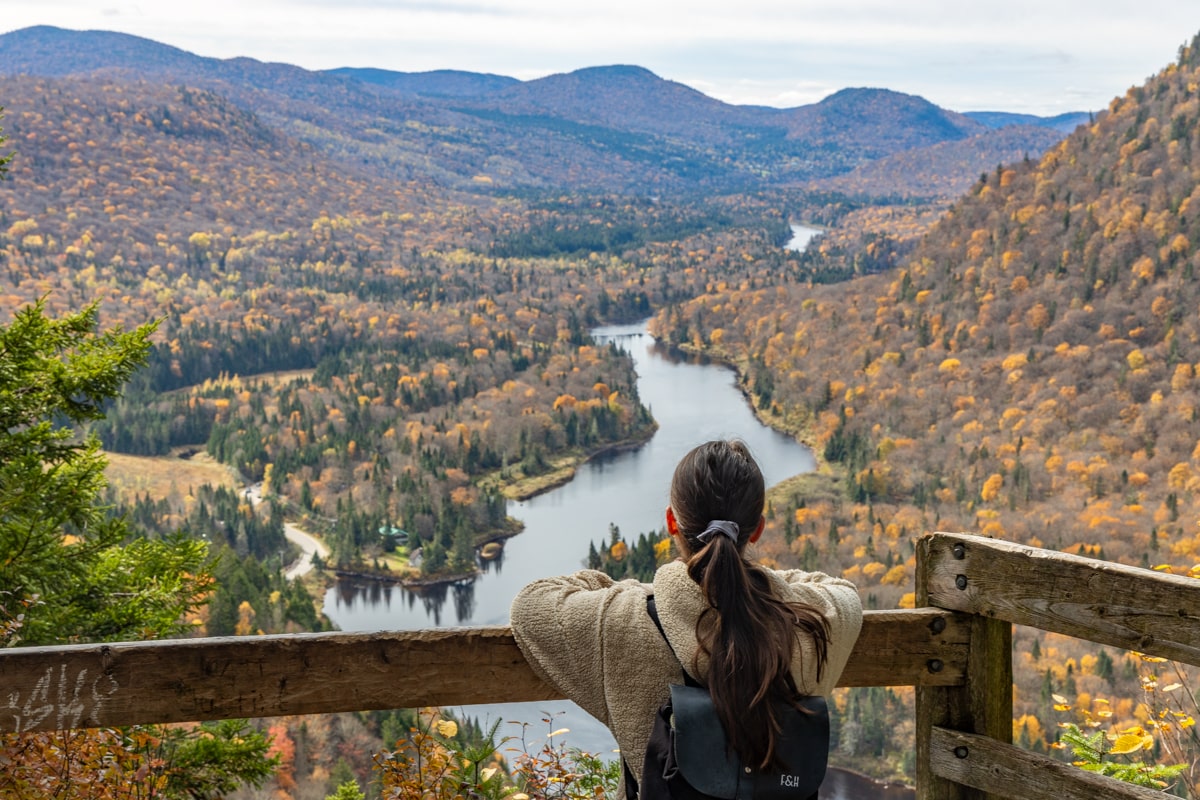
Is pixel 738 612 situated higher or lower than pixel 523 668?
higher

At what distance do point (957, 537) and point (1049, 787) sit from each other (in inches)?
23.8

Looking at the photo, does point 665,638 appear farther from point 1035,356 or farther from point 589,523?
point 1035,356

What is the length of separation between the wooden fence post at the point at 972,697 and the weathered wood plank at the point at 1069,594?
35 millimetres

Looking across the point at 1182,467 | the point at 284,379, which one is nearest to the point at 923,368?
the point at 1182,467

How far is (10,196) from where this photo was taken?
5625 inches

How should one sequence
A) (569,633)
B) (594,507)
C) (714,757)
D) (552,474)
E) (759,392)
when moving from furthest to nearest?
(759,392)
(552,474)
(594,507)
(569,633)
(714,757)

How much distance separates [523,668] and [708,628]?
0.57 meters

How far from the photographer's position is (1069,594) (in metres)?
2.36

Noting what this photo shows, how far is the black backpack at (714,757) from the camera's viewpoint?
2.09 meters

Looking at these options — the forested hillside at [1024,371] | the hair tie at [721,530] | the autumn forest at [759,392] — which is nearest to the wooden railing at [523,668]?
the hair tie at [721,530]

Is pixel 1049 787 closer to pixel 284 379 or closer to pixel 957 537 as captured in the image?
pixel 957 537

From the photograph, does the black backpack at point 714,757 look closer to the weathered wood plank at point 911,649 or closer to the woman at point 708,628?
the woman at point 708,628

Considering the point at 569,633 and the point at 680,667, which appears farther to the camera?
the point at 569,633

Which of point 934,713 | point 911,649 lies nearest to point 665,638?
point 911,649
